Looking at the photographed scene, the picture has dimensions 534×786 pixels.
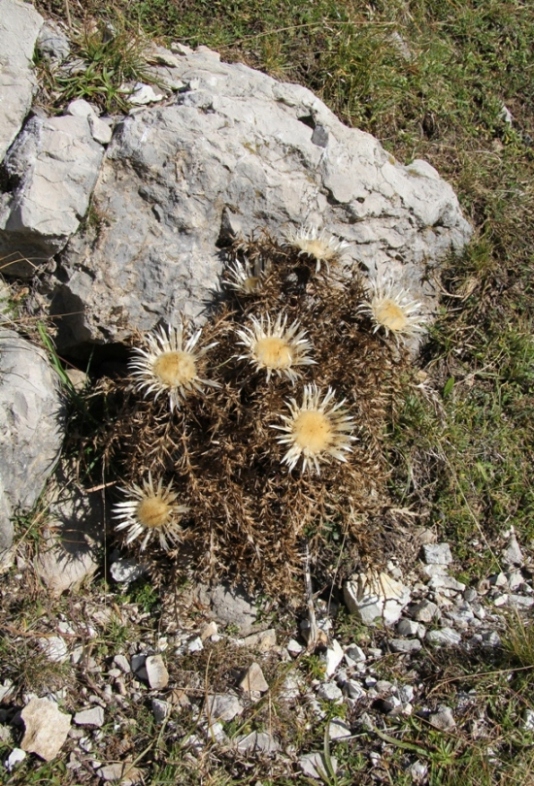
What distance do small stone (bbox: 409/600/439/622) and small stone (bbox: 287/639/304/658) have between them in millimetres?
573

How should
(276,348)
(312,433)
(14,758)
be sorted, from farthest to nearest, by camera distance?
1. (276,348)
2. (312,433)
3. (14,758)

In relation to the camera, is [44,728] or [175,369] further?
[175,369]

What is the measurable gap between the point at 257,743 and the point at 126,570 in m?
0.97

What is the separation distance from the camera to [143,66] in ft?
12.7

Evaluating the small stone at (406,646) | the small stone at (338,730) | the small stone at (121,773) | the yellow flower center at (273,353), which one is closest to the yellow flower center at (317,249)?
the yellow flower center at (273,353)

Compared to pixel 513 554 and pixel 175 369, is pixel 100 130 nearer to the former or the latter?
pixel 175 369

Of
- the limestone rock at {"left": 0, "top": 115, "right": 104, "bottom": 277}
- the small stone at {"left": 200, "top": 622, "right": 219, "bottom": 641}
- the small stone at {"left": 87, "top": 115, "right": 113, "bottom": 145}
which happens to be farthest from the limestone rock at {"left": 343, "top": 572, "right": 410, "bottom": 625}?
the small stone at {"left": 87, "top": 115, "right": 113, "bottom": 145}

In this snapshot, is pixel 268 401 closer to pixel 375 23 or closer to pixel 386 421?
pixel 386 421

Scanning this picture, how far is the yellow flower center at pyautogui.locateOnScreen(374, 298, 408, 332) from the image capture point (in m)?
3.32

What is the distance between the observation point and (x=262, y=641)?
3393mm

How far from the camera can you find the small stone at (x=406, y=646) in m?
3.40

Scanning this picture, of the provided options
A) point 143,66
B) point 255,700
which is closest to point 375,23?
point 143,66

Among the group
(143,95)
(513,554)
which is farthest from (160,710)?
(143,95)

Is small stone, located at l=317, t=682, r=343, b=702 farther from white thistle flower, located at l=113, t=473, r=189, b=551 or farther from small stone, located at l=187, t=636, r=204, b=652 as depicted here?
white thistle flower, located at l=113, t=473, r=189, b=551
